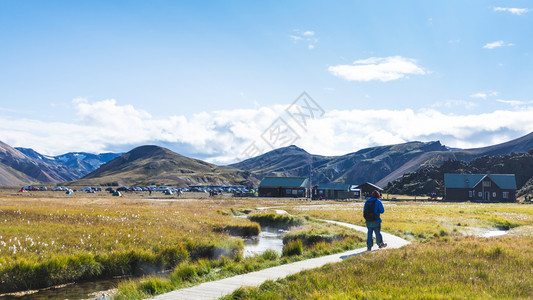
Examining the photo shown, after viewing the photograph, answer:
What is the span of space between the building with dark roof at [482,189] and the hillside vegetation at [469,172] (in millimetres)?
20229

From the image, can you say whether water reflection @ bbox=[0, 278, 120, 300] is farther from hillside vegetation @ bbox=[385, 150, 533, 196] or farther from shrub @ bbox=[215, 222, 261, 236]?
hillside vegetation @ bbox=[385, 150, 533, 196]

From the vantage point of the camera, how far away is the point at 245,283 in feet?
39.5

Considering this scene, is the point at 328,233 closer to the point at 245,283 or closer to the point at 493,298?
the point at 245,283

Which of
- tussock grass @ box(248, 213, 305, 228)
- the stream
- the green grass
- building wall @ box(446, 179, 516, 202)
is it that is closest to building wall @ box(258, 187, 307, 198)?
building wall @ box(446, 179, 516, 202)

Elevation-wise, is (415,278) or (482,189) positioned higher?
(482,189)

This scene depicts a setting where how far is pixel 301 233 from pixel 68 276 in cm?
1427

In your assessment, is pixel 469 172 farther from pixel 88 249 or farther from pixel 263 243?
pixel 88 249

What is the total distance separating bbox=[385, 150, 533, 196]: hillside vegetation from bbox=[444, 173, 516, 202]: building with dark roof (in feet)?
66.4

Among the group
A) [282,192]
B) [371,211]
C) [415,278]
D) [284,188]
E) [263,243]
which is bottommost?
[263,243]

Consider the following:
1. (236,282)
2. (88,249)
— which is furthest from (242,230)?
(236,282)

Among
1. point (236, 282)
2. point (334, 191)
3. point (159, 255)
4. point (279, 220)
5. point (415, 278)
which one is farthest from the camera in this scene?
point (334, 191)

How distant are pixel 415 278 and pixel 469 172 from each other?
170526 mm

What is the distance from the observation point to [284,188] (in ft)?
423

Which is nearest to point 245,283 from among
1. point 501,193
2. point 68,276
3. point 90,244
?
point 68,276
